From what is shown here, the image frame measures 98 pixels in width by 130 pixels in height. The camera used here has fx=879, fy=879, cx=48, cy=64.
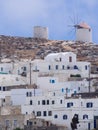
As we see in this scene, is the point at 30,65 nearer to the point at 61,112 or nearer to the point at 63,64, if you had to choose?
the point at 63,64

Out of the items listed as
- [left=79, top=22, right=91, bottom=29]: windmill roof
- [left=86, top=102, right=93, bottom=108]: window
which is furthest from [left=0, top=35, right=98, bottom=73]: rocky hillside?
[left=86, top=102, right=93, bottom=108]: window

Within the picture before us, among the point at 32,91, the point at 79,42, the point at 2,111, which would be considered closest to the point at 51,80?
the point at 32,91

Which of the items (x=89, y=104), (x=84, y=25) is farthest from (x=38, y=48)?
(x=89, y=104)

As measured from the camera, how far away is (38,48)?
434 feet

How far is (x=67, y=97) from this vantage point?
82188 millimetres

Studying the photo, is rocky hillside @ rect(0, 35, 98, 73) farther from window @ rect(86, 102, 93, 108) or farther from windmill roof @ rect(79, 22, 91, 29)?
window @ rect(86, 102, 93, 108)

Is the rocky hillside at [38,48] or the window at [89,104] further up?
the rocky hillside at [38,48]

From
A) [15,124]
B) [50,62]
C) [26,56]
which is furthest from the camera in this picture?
[26,56]

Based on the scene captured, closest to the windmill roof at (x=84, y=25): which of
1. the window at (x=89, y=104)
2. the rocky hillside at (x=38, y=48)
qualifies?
the rocky hillside at (x=38, y=48)

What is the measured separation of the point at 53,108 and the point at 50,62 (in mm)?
14878

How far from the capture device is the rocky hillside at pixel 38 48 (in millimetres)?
123438

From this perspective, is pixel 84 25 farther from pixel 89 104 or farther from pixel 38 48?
pixel 89 104

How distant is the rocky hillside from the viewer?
405 feet

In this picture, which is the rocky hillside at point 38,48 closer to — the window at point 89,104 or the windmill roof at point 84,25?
the windmill roof at point 84,25
